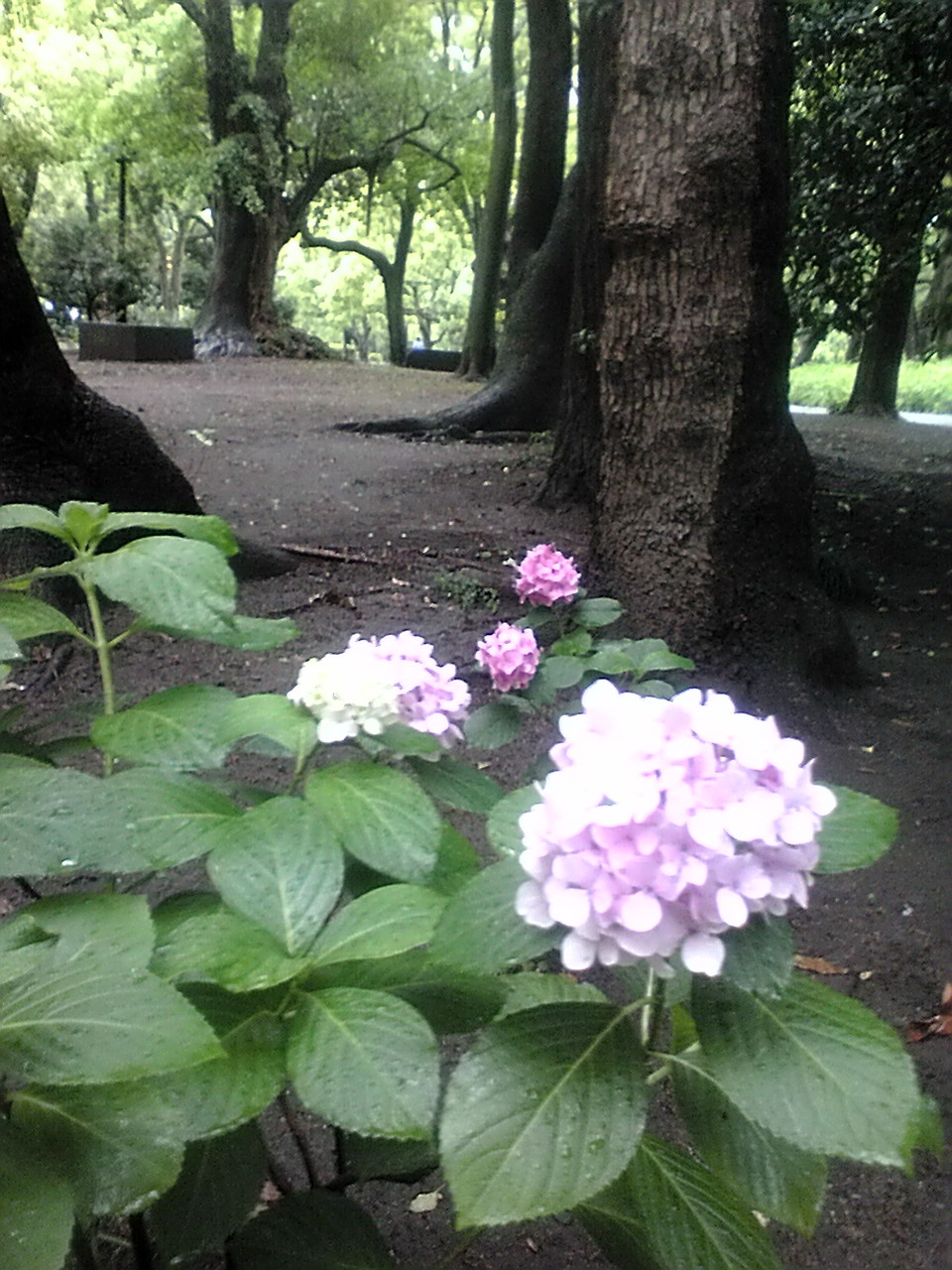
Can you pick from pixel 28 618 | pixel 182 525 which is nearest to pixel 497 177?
pixel 182 525

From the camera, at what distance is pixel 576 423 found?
216 inches

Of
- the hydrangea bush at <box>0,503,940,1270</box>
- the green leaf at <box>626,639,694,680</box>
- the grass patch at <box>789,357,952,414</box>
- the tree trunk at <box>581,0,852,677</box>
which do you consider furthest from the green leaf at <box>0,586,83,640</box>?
the grass patch at <box>789,357,952,414</box>

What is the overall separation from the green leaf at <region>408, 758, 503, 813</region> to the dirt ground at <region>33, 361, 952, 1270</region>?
0.74 m

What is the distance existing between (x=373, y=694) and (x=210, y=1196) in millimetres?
471

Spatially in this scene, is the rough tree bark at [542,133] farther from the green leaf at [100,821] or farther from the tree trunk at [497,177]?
the green leaf at [100,821]

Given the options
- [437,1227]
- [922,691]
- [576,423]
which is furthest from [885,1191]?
[576,423]

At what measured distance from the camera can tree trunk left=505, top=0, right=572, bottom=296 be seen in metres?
8.64

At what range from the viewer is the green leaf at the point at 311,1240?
2.99 feet

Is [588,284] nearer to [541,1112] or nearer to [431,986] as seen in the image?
[431,986]

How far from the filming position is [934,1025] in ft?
7.04

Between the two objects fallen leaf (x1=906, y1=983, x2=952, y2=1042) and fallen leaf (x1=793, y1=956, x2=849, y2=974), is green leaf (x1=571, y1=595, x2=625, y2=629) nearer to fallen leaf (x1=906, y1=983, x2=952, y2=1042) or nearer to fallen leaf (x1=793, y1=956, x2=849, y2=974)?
fallen leaf (x1=793, y1=956, x2=849, y2=974)

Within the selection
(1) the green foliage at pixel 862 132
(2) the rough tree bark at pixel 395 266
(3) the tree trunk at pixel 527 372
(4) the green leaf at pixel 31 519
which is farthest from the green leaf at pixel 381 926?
(2) the rough tree bark at pixel 395 266

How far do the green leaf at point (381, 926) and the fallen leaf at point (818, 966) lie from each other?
65.9 inches

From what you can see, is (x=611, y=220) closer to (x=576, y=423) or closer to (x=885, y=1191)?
(x=576, y=423)
